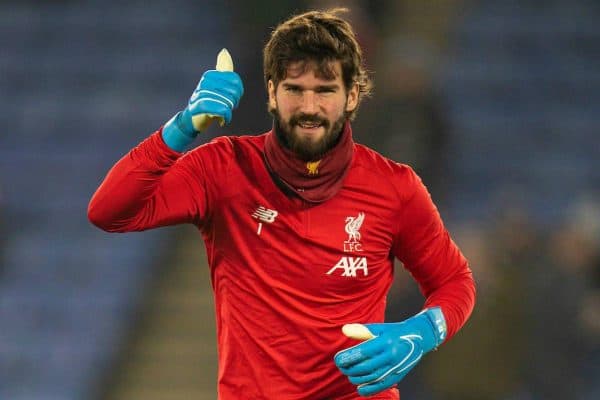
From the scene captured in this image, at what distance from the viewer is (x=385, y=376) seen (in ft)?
11.7

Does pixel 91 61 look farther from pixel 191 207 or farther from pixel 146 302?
pixel 191 207

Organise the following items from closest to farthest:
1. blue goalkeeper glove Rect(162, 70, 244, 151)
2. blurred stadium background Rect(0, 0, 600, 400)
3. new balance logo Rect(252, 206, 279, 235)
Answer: blue goalkeeper glove Rect(162, 70, 244, 151) < new balance logo Rect(252, 206, 279, 235) < blurred stadium background Rect(0, 0, 600, 400)

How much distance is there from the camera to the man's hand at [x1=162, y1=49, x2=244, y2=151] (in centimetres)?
338

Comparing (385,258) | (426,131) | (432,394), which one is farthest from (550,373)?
(385,258)

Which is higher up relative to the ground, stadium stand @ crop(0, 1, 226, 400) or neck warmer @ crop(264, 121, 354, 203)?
neck warmer @ crop(264, 121, 354, 203)

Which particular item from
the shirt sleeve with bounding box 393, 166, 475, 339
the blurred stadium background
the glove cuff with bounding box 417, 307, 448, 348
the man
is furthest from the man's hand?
the blurred stadium background

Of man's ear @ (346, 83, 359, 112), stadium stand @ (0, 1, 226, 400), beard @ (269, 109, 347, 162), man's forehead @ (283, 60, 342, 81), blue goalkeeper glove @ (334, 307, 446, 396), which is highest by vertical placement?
man's forehead @ (283, 60, 342, 81)

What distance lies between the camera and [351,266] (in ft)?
12.3

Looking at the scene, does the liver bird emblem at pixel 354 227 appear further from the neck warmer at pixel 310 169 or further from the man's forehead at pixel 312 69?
the man's forehead at pixel 312 69

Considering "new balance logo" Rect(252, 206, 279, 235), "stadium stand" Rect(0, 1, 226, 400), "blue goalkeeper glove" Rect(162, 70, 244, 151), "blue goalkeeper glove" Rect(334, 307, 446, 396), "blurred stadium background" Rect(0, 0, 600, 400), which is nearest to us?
"blue goalkeeper glove" Rect(162, 70, 244, 151)

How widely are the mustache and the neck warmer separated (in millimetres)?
111

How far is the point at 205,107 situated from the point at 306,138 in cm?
36

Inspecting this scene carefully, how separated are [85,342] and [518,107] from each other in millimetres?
3673

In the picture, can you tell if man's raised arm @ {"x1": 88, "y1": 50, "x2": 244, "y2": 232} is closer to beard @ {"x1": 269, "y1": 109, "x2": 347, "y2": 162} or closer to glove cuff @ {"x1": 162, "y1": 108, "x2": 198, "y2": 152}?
glove cuff @ {"x1": 162, "y1": 108, "x2": 198, "y2": 152}
